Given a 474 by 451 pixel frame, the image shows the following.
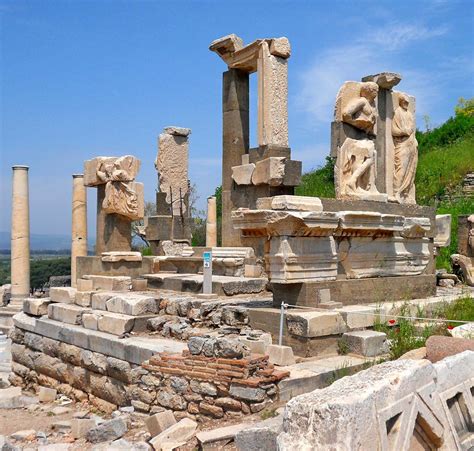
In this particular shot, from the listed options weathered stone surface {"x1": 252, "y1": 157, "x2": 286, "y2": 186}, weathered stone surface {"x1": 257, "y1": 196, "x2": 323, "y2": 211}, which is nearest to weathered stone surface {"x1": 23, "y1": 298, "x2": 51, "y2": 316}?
weathered stone surface {"x1": 252, "y1": 157, "x2": 286, "y2": 186}

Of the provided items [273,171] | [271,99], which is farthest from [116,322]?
[271,99]

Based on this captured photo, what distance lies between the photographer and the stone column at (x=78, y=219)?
1709 centimetres

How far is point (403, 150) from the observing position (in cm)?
953

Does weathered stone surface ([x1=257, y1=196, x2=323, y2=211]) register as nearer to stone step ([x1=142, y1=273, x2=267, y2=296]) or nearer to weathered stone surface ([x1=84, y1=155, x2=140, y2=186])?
stone step ([x1=142, y1=273, x2=267, y2=296])

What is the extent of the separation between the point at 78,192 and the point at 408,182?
35.6 feet

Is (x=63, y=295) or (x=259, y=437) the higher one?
(x=63, y=295)

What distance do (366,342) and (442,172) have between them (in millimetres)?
19215

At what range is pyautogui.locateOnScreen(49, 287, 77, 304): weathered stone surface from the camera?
10.3 m

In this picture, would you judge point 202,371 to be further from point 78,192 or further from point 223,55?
point 78,192

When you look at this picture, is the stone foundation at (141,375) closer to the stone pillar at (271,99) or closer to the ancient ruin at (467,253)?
the stone pillar at (271,99)

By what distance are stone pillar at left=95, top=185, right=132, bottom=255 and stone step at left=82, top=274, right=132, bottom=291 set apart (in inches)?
44.2

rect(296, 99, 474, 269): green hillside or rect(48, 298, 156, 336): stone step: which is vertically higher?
rect(296, 99, 474, 269): green hillside

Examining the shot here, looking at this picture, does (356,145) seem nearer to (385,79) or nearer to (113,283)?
(385,79)

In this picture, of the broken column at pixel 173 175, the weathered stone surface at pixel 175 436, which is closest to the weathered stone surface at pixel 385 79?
the weathered stone surface at pixel 175 436
